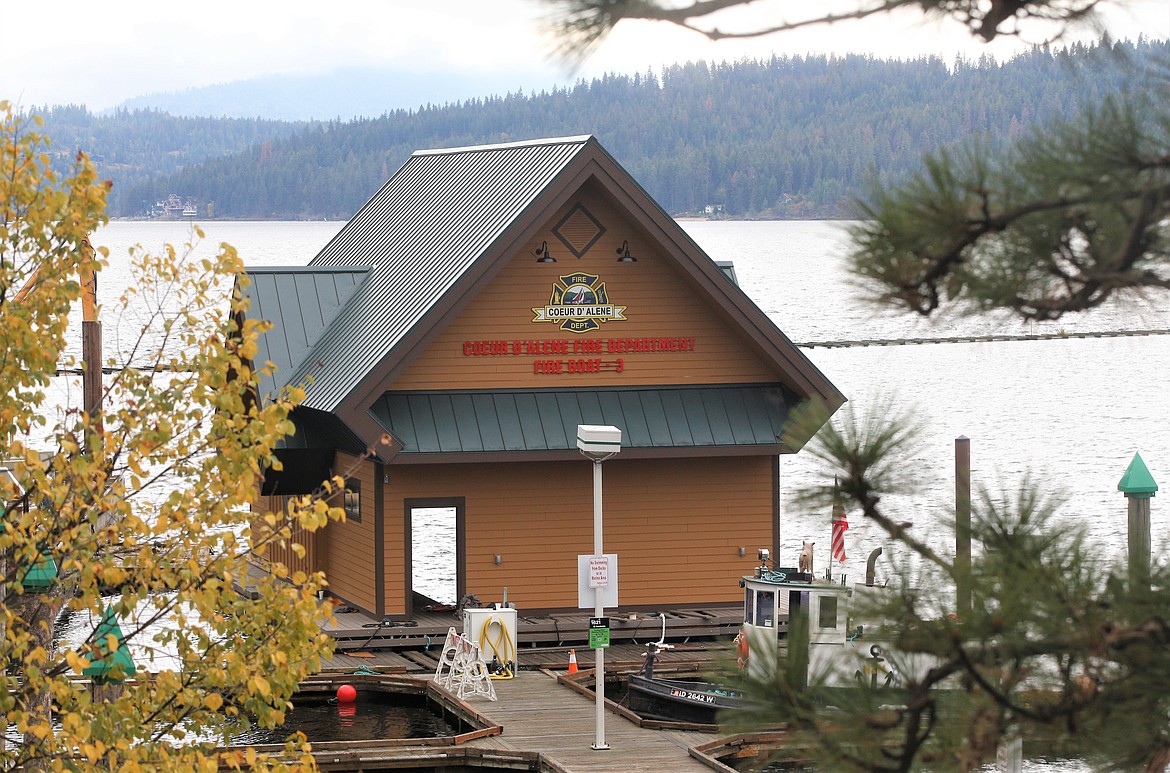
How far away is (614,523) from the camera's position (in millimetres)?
27062

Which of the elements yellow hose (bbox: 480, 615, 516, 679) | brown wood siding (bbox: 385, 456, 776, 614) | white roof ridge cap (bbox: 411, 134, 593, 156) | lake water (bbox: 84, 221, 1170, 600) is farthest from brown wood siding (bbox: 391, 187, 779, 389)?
yellow hose (bbox: 480, 615, 516, 679)

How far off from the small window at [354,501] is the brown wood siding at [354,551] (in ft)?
0.29

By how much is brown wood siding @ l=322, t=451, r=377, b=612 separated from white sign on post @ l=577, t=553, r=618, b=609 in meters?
6.14

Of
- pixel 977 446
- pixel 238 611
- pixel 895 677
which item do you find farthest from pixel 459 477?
pixel 977 446

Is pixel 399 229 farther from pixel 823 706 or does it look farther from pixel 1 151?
pixel 823 706

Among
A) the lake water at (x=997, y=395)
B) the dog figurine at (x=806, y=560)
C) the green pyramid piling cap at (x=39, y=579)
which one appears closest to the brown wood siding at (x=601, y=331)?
the lake water at (x=997, y=395)

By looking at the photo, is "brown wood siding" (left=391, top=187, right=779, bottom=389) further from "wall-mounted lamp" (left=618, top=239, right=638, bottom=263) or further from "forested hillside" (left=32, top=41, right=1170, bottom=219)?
"forested hillside" (left=32, top=41, right=1170, bottom=219)

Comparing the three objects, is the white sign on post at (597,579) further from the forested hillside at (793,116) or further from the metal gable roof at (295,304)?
the metal gable roof at (295,304)

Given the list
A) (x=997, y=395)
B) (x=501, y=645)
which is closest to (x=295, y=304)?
(x=501, y=645)

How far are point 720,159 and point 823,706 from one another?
117 m

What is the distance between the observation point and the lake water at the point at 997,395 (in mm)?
36416

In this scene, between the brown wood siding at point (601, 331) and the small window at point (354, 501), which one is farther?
the small window at point (354, 501)

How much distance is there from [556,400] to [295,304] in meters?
5.30

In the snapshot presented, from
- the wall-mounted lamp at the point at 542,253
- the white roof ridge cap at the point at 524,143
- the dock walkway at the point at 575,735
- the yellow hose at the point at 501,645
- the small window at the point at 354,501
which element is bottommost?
the dock walkway at the point at 575,735
